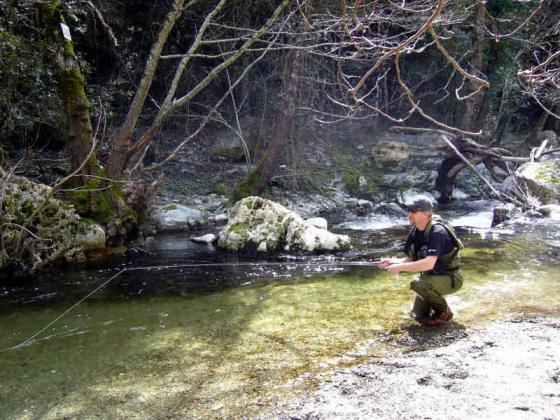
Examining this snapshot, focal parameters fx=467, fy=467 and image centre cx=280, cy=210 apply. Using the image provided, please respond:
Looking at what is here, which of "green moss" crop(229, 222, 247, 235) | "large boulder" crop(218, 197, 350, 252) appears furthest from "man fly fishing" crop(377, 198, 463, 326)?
"green moss" crop(229, 222, 247, 235)

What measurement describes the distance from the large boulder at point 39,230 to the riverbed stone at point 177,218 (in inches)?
83.6

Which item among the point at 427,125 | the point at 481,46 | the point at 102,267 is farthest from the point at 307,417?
the point at 427,125

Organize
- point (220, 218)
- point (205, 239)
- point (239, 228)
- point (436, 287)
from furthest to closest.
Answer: point (220, 218) < point (205, 239) < point (239, 228) < point (436, 287)

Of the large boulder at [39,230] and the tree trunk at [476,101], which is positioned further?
the tree trunk at [476,101]

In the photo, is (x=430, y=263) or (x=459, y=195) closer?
(x=430, y=263)

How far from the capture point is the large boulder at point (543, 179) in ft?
28.8

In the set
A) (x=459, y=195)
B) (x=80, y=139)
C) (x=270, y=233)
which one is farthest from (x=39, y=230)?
(x=459, y=195)

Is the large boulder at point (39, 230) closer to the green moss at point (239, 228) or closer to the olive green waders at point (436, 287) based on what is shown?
the green moss at point (239, 228)

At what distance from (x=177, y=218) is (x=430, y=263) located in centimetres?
623

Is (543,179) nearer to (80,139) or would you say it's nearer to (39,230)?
(80,139)

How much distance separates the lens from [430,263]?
3766 mm

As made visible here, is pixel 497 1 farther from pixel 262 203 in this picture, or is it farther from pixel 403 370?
pixel 403 370

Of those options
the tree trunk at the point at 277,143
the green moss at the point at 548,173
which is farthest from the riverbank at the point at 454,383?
the tree trunk at the point at 277,143

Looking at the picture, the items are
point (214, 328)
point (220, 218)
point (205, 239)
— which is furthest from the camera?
point (220, 218)
